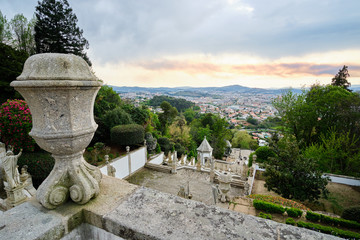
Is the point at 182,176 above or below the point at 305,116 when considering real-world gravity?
below

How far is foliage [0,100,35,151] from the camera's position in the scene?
26.2ft

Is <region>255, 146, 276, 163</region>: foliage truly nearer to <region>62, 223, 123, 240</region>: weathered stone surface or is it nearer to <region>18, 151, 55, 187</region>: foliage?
<region>18, 151, 55, 187</region>: foliage

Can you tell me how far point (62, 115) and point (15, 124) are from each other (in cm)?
934

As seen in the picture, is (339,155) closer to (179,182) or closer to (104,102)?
(179,182)

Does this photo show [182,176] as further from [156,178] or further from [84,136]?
[84,136]

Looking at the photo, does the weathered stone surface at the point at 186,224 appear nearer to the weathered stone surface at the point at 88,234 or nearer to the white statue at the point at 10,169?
the weathered stone surface at the point at 88,234

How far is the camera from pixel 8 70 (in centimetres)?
1266

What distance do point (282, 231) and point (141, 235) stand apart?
113cm

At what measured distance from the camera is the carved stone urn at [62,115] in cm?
141

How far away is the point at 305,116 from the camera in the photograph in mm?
18531

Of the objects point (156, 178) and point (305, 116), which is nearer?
point (156, 178)

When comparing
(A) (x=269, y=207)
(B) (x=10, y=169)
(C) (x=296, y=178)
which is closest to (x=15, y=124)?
(B) (x=10, y=169)

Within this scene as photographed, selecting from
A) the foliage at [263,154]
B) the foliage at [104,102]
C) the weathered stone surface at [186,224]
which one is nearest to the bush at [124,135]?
the foliage at [104,102]

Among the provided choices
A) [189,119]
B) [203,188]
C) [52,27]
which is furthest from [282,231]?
[189,119]
